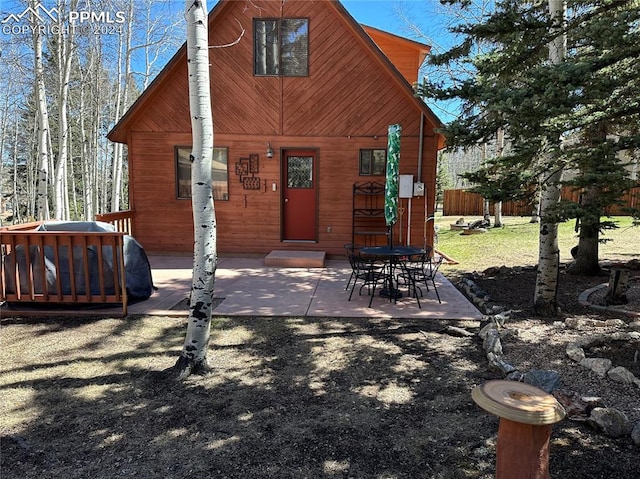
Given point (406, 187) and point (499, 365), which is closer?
point (499, 365)

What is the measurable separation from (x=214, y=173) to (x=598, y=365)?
25.0ft

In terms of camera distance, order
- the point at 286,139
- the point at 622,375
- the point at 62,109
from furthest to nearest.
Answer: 1. the point at 62,109
2. the point at 286,139
3. the point at 622,375

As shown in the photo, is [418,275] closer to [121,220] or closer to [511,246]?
[511,246]

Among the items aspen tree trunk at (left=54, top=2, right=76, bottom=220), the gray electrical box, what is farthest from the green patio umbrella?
aspen tree trunk at (left=54, top=2, right=76, bottom=220)

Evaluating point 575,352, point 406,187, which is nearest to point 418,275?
point 406,187

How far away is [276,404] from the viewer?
9.48 ft

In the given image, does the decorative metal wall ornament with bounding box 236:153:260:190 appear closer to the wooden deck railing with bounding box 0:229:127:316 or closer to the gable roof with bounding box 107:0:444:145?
the gable roof with bounding box 107:0:444:145

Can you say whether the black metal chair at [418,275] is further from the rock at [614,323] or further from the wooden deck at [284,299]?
the rock at [614,323]

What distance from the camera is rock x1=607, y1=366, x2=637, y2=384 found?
2953 mm

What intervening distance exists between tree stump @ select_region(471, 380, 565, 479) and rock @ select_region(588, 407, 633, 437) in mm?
973

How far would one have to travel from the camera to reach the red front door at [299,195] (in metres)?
8.73

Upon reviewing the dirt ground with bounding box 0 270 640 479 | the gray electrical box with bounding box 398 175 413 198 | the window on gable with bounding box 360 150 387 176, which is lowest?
the dirt ground with bounding box 0 270 640 479

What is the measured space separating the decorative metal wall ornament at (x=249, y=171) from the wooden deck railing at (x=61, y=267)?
160 inches

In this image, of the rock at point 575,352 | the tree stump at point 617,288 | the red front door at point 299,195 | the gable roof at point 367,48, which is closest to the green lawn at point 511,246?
the tree stump at point 617,288
